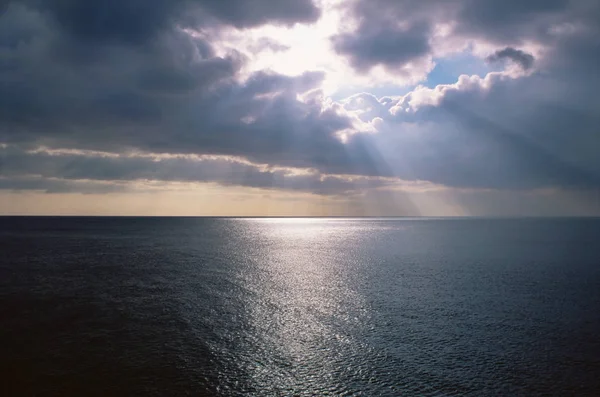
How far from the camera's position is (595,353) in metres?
28.7

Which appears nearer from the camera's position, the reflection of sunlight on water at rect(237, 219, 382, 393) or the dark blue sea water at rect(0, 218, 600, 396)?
the dark blue sea water at rect(0, 218, 600, 396)

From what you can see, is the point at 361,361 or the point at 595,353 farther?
the point at 595,353

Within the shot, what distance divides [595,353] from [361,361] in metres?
18.9

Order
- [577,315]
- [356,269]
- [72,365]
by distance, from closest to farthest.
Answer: [72,365] → [577,315] → [356,269]

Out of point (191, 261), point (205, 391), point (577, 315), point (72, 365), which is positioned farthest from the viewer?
point (191, 261)

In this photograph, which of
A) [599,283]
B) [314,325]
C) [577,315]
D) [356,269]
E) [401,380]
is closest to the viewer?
[401,380]

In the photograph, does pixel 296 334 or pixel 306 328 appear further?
pixel 306 328

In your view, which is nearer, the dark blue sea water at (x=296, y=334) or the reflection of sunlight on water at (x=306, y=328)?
the dark blue sea water at (x=296, y=334)

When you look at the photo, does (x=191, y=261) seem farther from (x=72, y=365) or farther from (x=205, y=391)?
(x=205, y=391)

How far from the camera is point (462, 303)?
147 feet

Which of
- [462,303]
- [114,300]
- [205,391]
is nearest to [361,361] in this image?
[205,391]

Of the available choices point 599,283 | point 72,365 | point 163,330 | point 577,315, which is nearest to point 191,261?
point 163,330

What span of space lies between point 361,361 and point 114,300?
32.0 metres

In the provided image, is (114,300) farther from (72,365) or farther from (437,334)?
(437,334)
